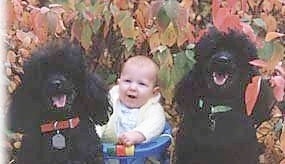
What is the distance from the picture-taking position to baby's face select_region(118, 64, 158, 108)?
1521 millimetres

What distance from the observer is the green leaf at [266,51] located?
1.43 meters

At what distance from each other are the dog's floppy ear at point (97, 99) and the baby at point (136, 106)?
0.07 m

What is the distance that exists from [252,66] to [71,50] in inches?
14.5

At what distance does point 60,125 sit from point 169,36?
302 mm

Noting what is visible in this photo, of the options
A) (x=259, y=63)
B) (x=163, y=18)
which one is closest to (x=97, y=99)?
(x=163, y=18)

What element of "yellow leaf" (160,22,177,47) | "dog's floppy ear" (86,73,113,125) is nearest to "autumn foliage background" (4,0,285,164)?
"yellow leaf" (160,22,177,47)

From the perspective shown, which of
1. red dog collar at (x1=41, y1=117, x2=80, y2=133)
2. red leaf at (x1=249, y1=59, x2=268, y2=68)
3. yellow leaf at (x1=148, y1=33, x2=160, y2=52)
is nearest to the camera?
red leaf at (x1=249, y1=59, x2=268, y2=68)

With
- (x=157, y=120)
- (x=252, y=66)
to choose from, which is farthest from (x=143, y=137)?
(x=252, y=66)

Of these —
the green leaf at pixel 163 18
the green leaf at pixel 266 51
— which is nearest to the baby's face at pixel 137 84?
the green leaf at pixel 163 18

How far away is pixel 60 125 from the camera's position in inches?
56.1

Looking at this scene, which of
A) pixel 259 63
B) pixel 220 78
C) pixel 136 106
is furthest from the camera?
pixel 136 106

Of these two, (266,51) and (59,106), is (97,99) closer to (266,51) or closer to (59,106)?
(59,106)

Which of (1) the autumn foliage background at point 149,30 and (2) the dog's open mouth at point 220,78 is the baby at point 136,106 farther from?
(2) the dog's open mouth at point 220,78

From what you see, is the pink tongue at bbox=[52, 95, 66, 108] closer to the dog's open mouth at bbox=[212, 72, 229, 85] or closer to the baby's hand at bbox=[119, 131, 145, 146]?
the baby's hand at bbox=[119, 131, 145, 146]
